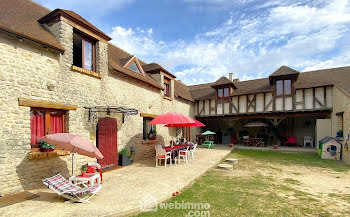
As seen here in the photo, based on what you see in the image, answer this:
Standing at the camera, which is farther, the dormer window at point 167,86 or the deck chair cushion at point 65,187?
the dormer window at point 167,86

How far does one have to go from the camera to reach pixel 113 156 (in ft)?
23.9

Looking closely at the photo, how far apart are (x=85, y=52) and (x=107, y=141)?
141 inches

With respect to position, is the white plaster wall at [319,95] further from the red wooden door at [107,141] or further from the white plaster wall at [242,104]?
the red wooden door at [107,141]

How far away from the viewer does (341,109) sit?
9.68 m

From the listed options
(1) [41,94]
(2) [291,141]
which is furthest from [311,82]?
(1) [41,94]

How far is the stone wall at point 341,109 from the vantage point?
8.70 m

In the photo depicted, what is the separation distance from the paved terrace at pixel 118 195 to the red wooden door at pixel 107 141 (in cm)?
66

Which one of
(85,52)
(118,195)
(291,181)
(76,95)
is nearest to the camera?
(118,195)

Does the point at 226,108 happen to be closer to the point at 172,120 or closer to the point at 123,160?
the point at 172,120

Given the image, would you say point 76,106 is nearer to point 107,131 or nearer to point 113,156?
point 107,131

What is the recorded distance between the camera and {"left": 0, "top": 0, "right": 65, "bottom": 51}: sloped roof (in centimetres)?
458

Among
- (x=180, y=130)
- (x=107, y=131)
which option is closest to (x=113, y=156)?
(x=107, y=131)

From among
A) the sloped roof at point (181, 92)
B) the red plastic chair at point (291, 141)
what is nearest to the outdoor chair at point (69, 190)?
the sloped roof at point (181, 92)

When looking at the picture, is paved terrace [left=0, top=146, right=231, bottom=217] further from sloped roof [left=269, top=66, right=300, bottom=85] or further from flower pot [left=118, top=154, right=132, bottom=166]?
sloped roof [left=269, top=66, right=300, bottom=85]
